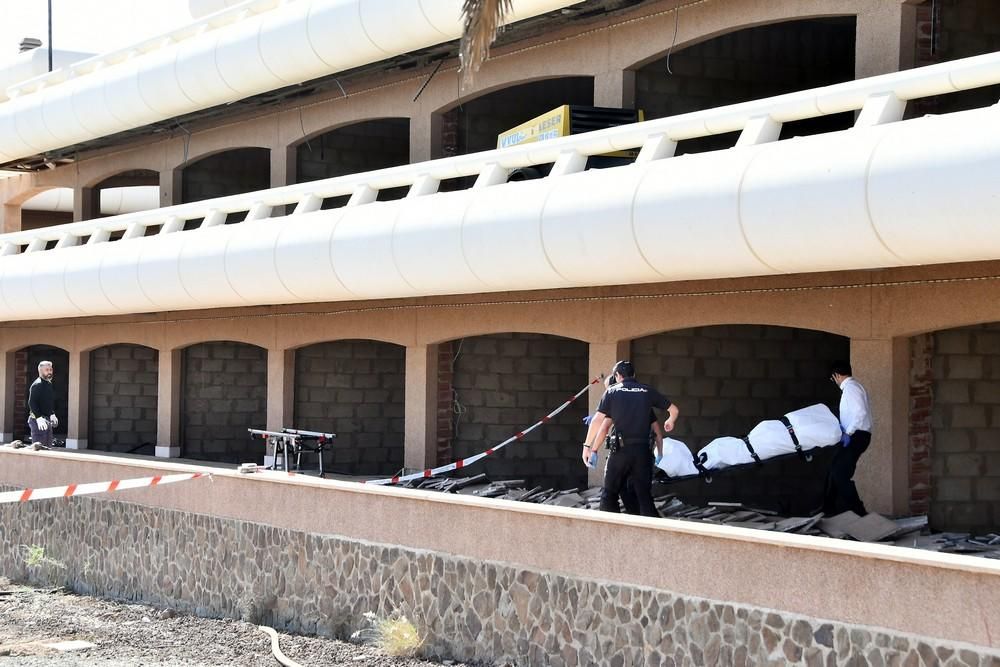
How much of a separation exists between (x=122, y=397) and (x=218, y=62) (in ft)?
26.8

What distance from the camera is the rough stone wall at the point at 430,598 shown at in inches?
418

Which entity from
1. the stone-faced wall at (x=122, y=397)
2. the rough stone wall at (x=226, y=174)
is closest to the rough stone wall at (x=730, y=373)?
the rough stone wall at (x=226, y=174)

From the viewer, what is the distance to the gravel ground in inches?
562

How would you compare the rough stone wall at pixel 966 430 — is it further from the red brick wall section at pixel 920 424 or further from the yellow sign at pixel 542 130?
the yellow sign at pixel 542 130

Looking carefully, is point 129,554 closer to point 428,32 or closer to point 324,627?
point 324,627

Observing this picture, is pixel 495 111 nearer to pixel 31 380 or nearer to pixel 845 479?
pixel 845 479

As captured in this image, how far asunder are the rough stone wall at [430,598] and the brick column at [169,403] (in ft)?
13.1

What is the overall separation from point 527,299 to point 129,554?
6.24 meters

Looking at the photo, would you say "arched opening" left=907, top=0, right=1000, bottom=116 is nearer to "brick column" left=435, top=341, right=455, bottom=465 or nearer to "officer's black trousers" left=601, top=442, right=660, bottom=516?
"officer's black trousers" left=601, top=442, right=660, bottom=516

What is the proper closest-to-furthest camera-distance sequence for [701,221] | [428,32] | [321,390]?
[701,221] < [428,32] < [321,390]

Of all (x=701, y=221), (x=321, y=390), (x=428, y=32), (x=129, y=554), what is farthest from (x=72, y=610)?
(x=701, y=221)

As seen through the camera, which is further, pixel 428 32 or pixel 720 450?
pixel 428 32

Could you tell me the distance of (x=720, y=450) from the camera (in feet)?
45.9

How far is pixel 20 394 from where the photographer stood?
28.7 metres
